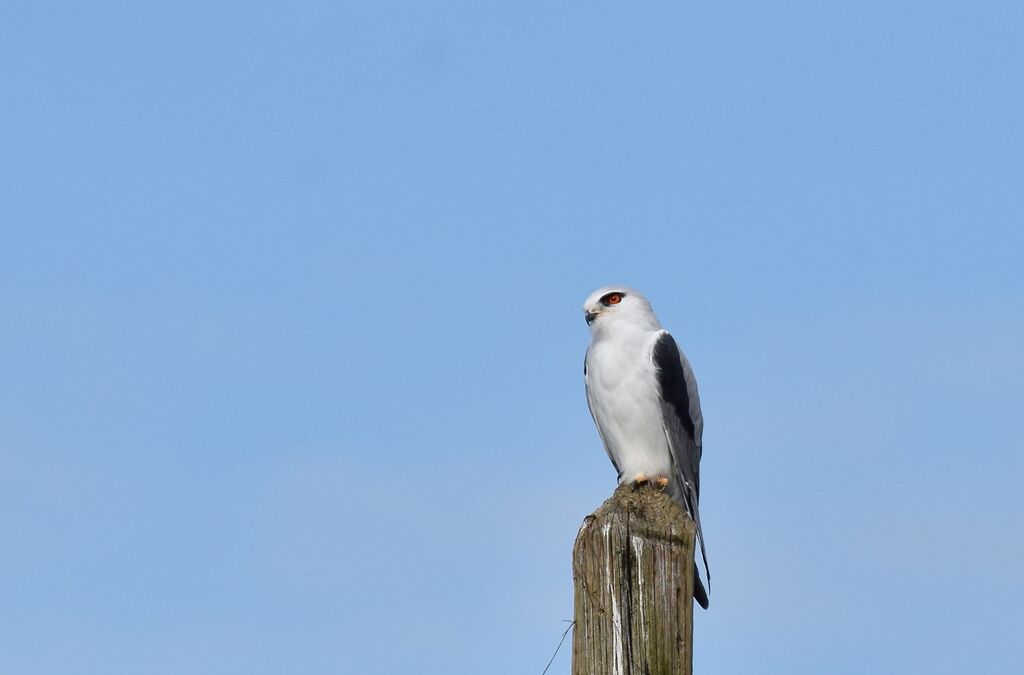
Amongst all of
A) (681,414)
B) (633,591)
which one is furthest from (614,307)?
(633,591)

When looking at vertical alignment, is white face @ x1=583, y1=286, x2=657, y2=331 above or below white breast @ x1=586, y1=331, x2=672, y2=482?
above

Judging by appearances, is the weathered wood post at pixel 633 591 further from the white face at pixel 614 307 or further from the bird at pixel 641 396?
the white face at pixel 614 307

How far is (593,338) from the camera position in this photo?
8.89 m

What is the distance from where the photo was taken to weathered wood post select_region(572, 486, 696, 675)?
3.83 metres

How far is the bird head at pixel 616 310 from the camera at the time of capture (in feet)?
28.5

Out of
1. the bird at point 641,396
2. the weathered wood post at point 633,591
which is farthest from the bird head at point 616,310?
the weathered wood post at point 633,591

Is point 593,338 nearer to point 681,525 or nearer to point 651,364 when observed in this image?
point 651,364

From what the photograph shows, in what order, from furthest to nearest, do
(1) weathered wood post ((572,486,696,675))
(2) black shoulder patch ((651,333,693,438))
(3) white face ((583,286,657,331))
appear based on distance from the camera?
1. (3) white face ((583,286,657,331))
2. (2) black shoulder patch ((651,333,693,438))
3. (1) weathered wood post ((572,486,696,675))

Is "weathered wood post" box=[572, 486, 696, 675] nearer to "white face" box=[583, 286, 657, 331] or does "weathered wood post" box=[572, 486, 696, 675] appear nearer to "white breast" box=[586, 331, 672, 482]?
"white breast" box=[586, 331, 672, 482]

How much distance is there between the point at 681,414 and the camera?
865 centimetres

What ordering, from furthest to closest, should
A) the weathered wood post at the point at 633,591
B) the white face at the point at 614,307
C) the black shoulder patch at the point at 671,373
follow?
the white face at the point at 614,307, the black shoulder patch at the point at 671,373, the weathered wood post at the point at 633,591

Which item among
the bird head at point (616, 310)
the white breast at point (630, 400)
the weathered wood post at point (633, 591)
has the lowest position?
the weathered wood post at point (633, 591)

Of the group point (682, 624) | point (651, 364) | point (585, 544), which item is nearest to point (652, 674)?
point (682, 624)

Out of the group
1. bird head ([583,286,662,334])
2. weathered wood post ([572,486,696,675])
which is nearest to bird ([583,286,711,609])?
bird head ([583,286,662,334])
